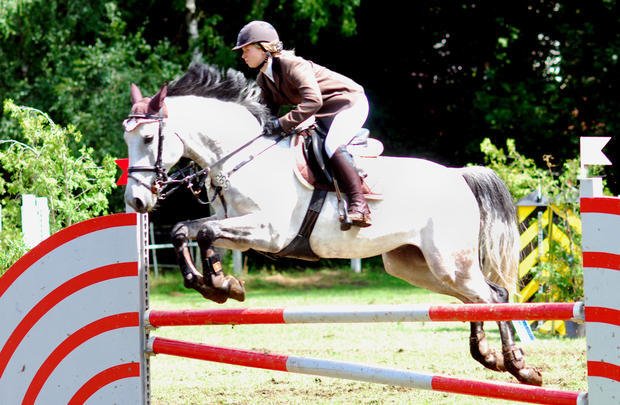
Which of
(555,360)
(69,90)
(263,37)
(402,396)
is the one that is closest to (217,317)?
(263,37)

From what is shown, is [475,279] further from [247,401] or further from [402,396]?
[247,401]

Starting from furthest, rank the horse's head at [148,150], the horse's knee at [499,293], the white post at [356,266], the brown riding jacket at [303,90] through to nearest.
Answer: the white post at [356,266] < the horse's knee at [499,293] < the brown riding jacket at [303,90] < the horse's head at [148,150]

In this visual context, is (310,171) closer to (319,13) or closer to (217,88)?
(217,88)

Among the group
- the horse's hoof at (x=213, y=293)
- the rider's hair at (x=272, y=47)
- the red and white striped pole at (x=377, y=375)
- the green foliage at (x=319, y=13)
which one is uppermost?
the green foliage at (x=319, y=13)

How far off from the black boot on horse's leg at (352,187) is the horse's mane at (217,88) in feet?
1.57

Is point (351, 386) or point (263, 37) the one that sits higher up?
point (263, 37)

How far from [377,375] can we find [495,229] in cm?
208

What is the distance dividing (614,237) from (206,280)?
1.93m

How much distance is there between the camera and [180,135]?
163 inches

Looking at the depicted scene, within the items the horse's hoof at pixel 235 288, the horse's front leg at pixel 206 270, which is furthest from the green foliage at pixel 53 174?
the horse's hoof at pixel 235 288

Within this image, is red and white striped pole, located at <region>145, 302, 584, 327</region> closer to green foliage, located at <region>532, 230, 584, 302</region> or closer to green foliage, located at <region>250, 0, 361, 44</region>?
green foliage, located at <region>532, 230, 584, 302</region>

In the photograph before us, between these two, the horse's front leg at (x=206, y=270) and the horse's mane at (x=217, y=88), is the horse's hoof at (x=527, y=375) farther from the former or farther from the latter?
the horse's mane at (x=217, y=88)

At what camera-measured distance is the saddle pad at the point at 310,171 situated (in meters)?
4.25

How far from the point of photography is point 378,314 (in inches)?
116
